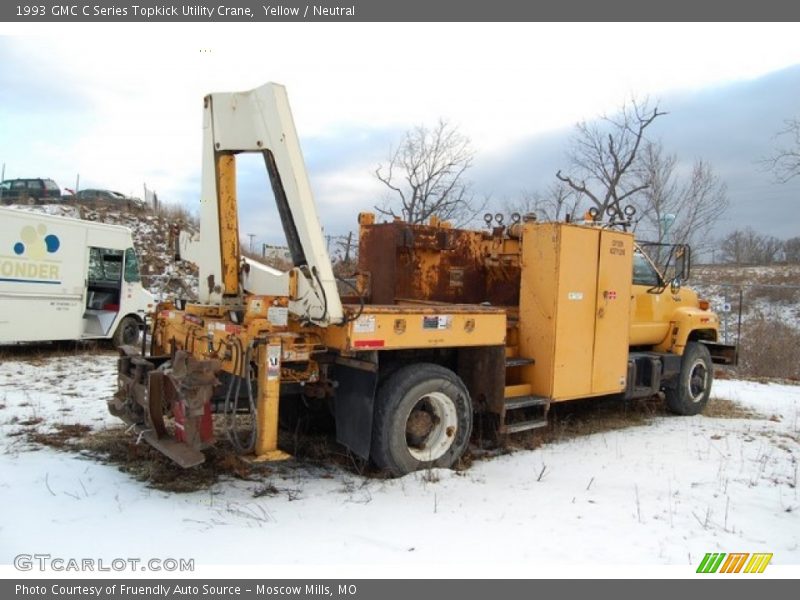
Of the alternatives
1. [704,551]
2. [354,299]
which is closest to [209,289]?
[354,299]

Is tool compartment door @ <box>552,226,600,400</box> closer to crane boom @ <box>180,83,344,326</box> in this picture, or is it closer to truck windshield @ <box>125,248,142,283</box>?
crane boom @ <box>180,83,344,326</box>

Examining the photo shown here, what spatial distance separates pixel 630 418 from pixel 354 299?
4.13 meters

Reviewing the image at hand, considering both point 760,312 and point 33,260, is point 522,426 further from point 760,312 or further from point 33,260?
point 760,312

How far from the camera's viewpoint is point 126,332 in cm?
1402

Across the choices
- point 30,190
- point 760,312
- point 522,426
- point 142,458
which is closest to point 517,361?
point 522,426

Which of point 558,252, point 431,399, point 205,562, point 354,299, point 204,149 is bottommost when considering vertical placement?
point 205,562

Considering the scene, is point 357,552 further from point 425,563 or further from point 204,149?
point 204,149

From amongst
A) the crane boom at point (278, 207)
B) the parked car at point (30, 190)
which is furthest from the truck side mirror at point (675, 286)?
the parked car at point (30, 190)

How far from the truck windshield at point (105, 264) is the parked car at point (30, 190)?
1803 cm

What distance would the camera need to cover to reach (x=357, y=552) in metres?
3.95

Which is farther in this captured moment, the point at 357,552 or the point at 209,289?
the point at 209,289

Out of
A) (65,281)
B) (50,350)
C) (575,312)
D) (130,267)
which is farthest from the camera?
(130,267)

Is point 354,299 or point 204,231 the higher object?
point 204,231

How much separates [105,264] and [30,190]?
1923 cm
